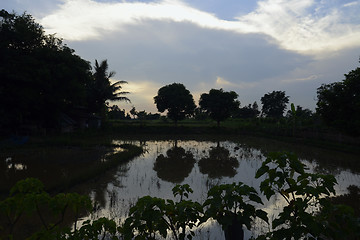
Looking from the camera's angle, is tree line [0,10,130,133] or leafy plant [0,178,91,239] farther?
tree line [0,10,130,133]

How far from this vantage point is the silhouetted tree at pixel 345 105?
13.0 m

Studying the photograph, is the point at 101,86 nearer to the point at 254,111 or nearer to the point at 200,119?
the point at 200,119

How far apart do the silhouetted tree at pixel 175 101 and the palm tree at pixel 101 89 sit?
320 inches

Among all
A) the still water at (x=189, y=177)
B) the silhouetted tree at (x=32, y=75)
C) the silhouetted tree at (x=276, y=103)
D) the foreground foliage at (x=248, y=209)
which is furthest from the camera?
the silhouetted tree at (x=276, y=103)

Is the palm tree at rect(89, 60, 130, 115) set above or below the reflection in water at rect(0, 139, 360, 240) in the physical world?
above

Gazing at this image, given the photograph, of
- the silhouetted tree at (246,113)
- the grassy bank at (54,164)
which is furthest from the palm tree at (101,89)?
the silhouetted tree at (246,113)

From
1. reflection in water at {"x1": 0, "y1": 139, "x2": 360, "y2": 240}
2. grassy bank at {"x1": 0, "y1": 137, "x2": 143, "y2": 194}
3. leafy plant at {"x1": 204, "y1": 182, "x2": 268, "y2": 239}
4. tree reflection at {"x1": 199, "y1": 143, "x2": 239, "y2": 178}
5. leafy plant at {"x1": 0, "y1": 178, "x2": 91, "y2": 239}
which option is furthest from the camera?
tree reflection at {"x1": 199, "y1": 143, "x2": 239, "y2": 178}

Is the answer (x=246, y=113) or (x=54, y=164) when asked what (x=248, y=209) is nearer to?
(x=54, y=164)

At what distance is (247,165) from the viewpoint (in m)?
13.8

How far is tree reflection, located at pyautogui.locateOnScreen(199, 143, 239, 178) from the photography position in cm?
1177

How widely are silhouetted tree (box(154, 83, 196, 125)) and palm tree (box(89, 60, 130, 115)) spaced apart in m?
8.13

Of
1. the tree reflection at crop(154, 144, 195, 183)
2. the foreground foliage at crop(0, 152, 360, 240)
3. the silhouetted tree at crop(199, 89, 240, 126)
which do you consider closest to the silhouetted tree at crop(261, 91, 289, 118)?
the silhouetted tree at crop(199, 89, 240, 126)

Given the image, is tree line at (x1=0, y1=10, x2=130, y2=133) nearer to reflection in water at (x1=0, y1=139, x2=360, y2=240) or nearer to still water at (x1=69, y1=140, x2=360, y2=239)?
reflection in water at (x1=0, y1=139, x2=360, y2=240)

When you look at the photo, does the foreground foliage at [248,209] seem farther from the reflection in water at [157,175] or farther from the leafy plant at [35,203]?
the reflection in water at [157,175]
